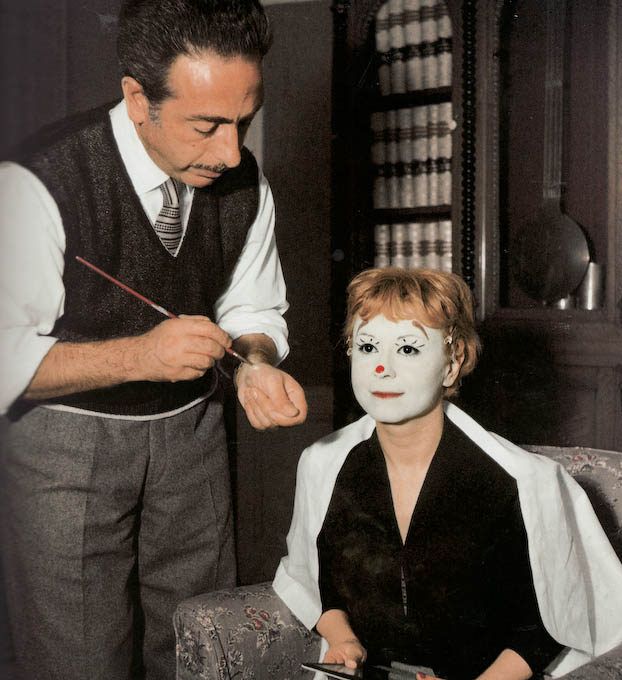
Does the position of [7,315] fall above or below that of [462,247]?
below

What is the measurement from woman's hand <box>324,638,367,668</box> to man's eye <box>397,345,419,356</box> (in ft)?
1.26

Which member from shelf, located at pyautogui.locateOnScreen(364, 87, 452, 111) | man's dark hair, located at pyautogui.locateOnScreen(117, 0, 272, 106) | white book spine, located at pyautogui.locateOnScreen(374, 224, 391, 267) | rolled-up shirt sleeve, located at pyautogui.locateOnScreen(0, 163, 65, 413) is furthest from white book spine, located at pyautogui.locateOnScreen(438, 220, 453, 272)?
rolled-up shirt sleeve, located at pyautogui.locateOnScreen(0, 163, 65, 413)

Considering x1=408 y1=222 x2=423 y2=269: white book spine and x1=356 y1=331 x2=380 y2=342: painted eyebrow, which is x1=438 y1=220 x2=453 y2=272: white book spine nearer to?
x1=408 y1=222 x2=423 y2=269: white book spine

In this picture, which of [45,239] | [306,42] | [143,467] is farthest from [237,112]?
[306,42]

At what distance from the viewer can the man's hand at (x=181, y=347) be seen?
901mm

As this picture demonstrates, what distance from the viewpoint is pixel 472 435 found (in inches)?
42.1

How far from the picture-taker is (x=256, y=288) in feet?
3.71

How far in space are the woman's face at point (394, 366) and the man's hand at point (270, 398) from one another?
3.2 inches

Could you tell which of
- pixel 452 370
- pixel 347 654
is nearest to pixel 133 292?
pixel 452 370

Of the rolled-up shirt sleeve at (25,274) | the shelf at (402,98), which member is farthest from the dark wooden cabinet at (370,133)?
the rolled-up shirt sleeve at (25,274)

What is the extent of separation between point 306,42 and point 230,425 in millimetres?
754

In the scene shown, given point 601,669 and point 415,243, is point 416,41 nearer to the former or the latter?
point 415,243

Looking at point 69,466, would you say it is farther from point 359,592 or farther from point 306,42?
point 306,42

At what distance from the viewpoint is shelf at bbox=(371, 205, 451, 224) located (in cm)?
188
